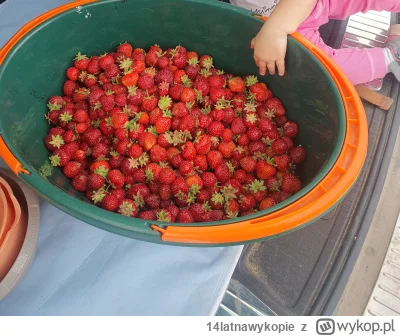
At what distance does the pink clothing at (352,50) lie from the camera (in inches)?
48.9

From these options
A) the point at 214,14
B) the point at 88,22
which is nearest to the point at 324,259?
the point at 214,14

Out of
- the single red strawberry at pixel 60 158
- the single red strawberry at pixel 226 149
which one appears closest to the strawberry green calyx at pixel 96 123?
the single red strawberry at pixel 60 158

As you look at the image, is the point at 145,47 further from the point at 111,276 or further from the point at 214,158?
the point at 111,276

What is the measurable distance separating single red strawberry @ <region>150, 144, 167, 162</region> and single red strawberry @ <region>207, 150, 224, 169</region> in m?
0.11

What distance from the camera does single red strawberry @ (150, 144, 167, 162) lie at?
3.12ft

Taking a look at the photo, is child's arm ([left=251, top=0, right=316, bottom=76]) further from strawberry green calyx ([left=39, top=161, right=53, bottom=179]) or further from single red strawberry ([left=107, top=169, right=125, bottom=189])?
strawberry green calyx ([left=39, top=161, right=53, bottom=179])

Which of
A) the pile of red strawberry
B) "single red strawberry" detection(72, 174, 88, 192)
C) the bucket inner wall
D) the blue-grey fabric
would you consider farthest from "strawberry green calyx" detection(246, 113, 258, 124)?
"single red strawberry" detection(72, 174, 88, 192)

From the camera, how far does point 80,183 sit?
0.93 m

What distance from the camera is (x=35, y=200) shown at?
86 cm

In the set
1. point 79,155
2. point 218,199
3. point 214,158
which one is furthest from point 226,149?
point 79,155

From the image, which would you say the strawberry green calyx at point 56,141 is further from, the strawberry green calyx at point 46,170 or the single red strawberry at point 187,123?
the single red strawberry at point 187,123

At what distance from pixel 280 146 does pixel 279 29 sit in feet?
0.90

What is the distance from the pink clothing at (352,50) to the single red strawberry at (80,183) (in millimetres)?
803

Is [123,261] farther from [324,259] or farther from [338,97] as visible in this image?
[338,97]
